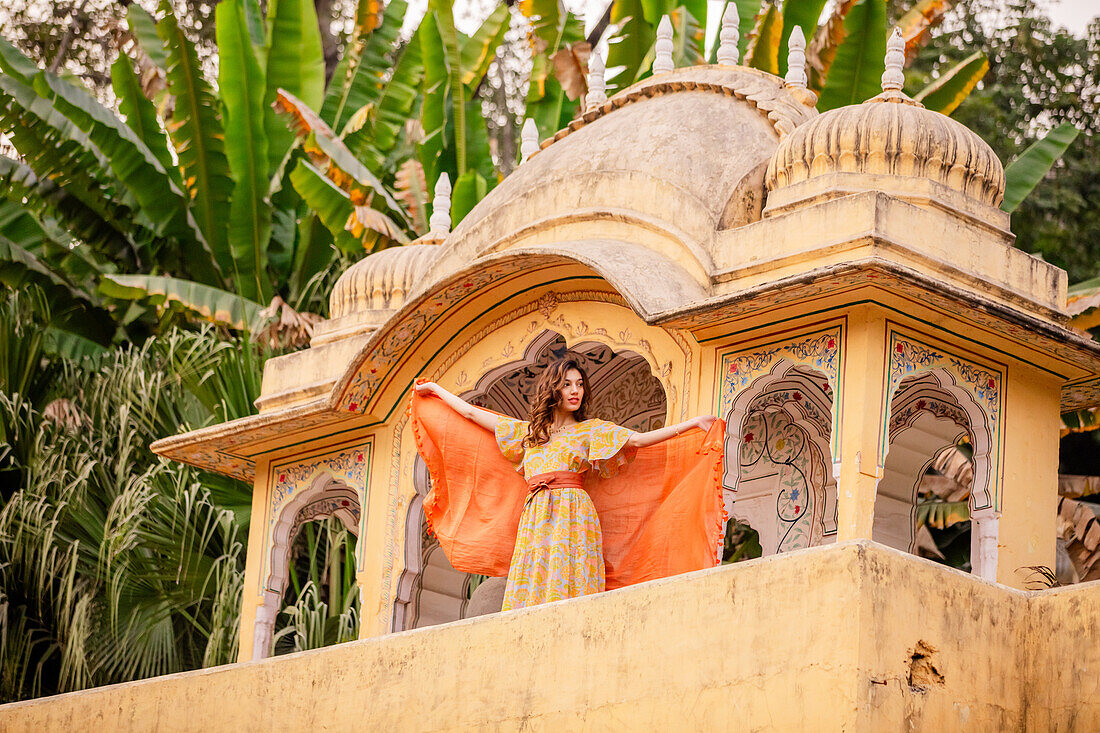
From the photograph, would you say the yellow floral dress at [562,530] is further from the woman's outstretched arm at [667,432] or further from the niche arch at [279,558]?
the niche arch at [279,558]

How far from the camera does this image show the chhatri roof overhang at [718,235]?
27.0ft

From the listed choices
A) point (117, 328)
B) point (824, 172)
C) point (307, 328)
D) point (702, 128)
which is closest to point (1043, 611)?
point (824, 172)

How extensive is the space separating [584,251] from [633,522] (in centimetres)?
141

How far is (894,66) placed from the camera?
913cm

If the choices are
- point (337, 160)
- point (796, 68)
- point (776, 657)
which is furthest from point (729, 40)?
point (776, 657)

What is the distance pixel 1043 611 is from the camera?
19.0ft

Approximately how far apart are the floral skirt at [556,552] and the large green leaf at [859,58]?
6.67 metres

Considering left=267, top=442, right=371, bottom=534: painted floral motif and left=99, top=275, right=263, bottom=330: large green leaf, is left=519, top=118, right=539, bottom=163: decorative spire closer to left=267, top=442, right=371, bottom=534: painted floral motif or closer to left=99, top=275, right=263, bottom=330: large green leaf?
left=267, top=442, right=371, bottom=534: painted floral motif

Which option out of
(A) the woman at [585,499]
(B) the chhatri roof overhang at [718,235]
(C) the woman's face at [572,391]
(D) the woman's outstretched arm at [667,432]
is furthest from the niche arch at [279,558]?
(D) the woman's outstretched arm at [667,432]

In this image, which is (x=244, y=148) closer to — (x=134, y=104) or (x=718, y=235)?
(x=134, y=104)

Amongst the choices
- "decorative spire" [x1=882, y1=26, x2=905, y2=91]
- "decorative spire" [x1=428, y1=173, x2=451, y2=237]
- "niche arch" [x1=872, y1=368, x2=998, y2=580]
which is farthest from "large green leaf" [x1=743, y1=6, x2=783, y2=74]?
"niche arch" [x1=872, y1=368, x2=998, y2=580]

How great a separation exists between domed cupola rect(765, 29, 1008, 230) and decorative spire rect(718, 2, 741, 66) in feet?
5.18

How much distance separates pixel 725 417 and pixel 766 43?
7148mm

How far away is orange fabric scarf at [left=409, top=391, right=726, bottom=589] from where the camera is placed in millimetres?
8266
